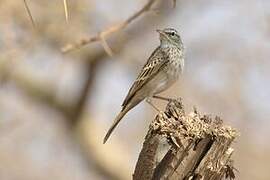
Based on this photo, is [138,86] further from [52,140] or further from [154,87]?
[52,140]

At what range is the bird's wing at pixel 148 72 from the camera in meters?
6.68

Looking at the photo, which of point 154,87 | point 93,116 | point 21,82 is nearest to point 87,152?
point 93,116

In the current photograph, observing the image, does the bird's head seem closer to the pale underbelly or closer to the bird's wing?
the bird's wing

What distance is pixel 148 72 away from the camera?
6816 mm

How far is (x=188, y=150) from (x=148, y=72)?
6.70 feet

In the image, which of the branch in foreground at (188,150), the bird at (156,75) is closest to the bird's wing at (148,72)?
the bird at (156,75)

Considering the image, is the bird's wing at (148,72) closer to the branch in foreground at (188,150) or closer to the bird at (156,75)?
the bird at (156,75)

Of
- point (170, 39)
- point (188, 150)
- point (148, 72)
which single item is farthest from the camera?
point (170, 39)

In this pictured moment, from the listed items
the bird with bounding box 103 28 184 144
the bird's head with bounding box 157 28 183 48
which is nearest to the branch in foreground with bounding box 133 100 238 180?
the bird with bounding box 103 28 184 144

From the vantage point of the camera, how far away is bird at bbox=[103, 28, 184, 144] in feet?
21.9

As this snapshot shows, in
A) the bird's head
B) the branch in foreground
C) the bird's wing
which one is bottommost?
the branch in foreground

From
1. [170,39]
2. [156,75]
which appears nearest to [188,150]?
[156,75]

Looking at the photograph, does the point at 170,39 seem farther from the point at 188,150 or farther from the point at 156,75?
the point at 188,150

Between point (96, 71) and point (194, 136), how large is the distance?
8.16 meters
